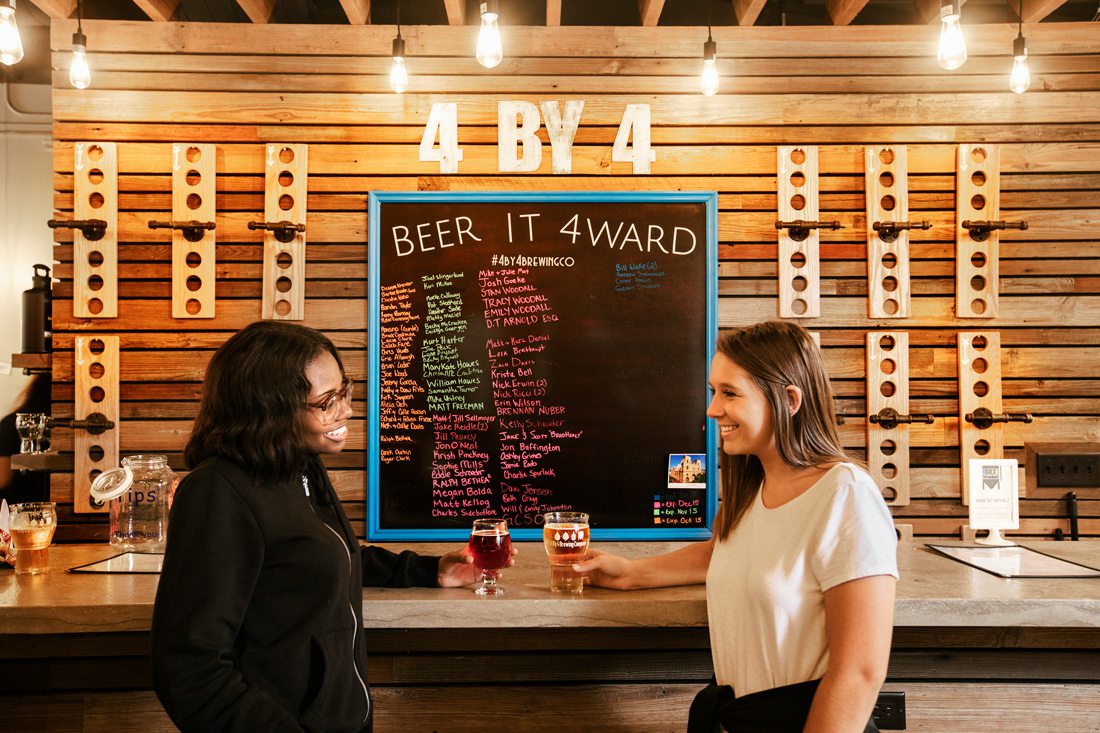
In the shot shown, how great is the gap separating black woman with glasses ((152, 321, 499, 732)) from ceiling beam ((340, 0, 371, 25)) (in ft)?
7.80

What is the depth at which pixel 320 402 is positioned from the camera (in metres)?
1.70

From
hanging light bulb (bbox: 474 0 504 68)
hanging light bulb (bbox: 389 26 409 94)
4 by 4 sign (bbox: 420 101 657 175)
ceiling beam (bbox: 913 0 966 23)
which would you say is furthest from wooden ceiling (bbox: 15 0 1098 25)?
hanging light bulb (bbox: 474 0 504 68)

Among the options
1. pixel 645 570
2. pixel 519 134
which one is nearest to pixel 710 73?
pixel 519 134

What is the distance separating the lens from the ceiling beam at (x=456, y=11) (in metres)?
3.54

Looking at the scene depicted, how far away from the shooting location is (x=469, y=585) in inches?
87.9

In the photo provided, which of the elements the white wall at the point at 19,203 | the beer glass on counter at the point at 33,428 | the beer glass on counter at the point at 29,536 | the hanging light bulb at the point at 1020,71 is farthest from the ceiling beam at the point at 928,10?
the white wall at the point at 19,203

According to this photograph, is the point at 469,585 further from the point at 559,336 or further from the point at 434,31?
the point at 434,31

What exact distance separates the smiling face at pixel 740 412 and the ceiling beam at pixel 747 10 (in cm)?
229

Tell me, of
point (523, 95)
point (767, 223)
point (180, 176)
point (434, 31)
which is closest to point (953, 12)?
point (767, 223)

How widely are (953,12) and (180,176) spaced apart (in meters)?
3.15

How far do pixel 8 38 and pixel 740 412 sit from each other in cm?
260

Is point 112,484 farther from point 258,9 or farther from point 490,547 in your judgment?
point 258,9

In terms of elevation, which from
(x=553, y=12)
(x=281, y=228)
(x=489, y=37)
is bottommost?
(x=281, y=228)

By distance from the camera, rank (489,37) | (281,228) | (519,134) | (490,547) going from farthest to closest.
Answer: (519,134), (281,228), (489,37), (490,547)
